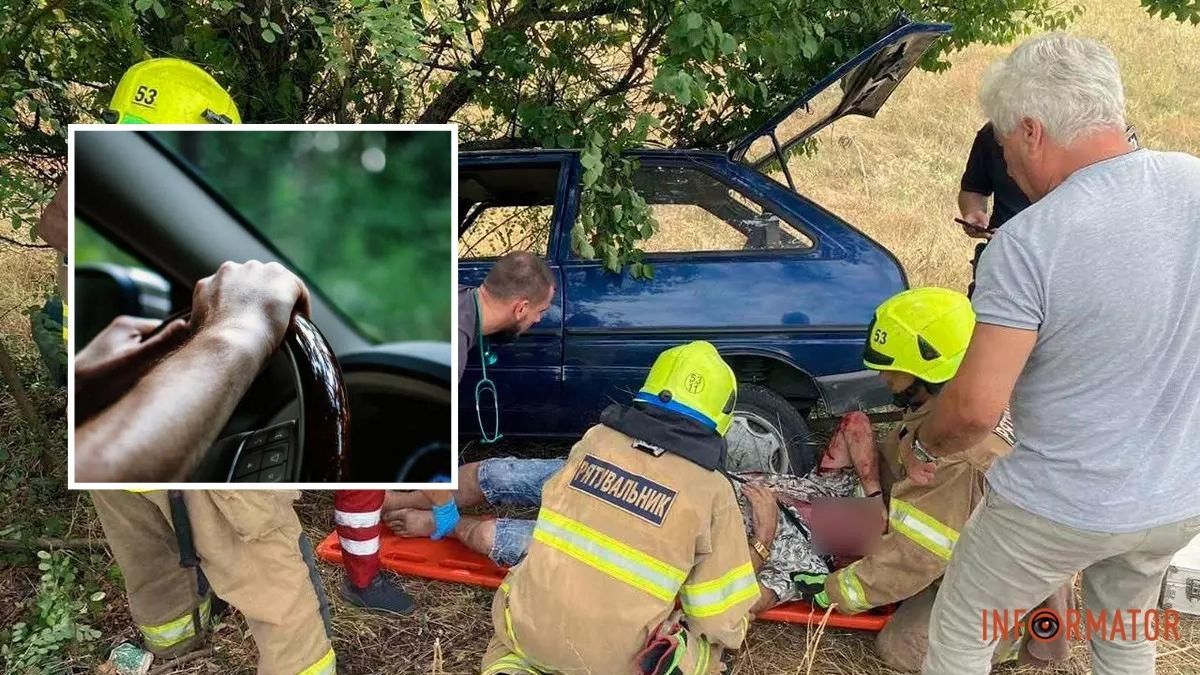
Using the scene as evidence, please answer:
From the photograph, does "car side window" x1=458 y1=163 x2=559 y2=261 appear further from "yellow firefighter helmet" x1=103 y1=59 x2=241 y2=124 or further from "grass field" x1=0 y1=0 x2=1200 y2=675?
"yellow firefighter helmet" x1=103 y1=59 x2=241 y2=124

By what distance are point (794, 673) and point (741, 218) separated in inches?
71.7

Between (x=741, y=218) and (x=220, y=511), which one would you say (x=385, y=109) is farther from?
(x=220, y=511)

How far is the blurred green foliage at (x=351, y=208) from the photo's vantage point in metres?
1.87

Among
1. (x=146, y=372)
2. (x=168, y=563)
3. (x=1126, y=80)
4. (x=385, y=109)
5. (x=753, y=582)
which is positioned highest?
(x=1126, y=80)

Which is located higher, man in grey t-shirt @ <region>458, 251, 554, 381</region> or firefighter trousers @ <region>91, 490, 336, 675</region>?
man in grey t-shirt @ <region>458, 251, 554, 381</region>

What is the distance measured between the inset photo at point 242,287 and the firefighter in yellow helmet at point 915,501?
1540 millimetres

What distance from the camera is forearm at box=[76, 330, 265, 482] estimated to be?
6.04 feet

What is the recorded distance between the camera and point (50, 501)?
12.0 ft

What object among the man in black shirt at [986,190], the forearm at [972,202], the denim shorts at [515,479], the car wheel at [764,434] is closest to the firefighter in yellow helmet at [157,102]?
the denim shorts at [515,479]

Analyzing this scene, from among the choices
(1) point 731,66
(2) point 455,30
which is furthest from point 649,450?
(1) point 731,66

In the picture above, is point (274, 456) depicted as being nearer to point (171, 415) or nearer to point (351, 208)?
point (171, 415)

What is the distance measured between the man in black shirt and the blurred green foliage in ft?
9.11

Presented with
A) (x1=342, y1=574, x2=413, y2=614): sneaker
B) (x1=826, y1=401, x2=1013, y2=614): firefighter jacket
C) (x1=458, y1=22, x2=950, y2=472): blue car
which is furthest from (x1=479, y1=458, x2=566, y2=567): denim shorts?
(x1=826, y1=401, x2=1013, y2=614): firefighter jacket

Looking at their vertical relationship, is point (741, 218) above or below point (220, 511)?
above
